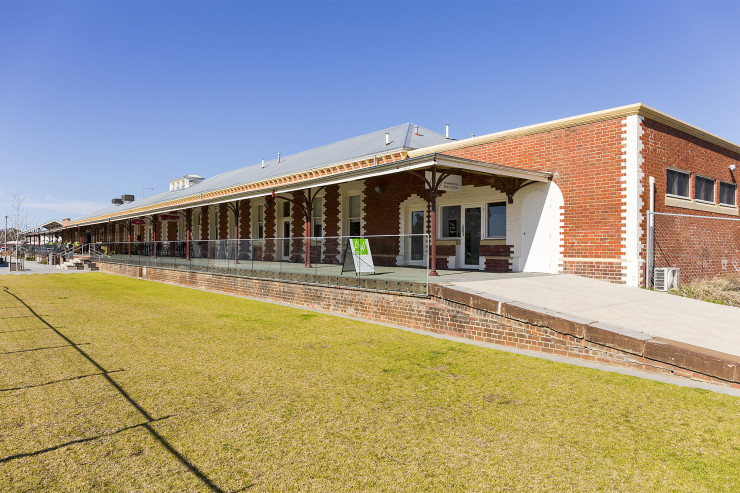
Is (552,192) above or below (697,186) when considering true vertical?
below

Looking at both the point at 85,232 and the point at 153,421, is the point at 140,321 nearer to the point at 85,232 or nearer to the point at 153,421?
the point at 153,421

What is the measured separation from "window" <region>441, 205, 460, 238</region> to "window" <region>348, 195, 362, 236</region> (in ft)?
14.1

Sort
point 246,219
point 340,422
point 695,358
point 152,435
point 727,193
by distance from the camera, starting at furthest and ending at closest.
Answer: point 246,219, point 727,193, point 695,358, point 340,422, point 152,435

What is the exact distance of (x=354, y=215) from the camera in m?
18.0

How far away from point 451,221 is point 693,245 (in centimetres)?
690

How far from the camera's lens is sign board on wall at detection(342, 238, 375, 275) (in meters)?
10.3

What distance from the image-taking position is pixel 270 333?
819 centimetres

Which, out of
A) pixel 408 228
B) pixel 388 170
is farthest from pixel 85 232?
pixel 388 170

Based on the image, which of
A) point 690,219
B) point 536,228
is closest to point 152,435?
point 536,228

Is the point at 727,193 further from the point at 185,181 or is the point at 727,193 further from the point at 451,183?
the point at 185,181

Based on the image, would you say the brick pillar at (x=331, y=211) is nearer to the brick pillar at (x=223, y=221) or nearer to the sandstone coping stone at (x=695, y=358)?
the brick pillar at (x=223, y=221)

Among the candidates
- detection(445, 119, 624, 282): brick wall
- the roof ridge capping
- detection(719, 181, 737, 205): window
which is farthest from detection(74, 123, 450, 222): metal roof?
detection(719, 181, 737, 205): window

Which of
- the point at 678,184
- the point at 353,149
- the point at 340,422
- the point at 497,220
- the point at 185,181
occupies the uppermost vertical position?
the point at 185,181

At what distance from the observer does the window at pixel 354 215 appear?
17.8 meters
